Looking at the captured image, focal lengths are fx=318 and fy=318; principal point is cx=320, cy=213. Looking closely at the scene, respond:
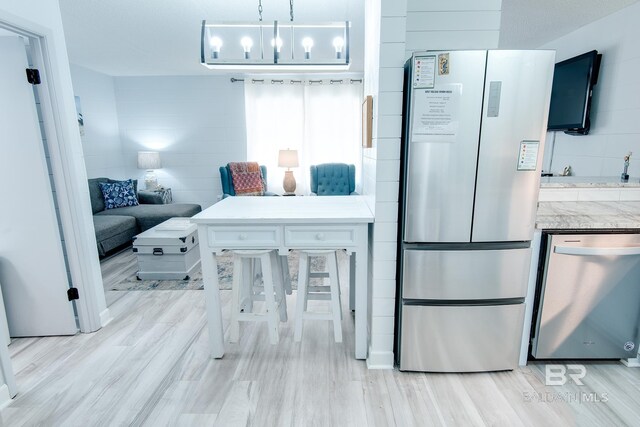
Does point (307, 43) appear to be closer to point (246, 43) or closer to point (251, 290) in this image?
point (246, 43)

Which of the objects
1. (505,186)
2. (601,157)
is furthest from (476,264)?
(601,157)

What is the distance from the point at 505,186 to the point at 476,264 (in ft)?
1.43

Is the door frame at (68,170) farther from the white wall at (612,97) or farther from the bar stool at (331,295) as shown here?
the white wall at (612,97)

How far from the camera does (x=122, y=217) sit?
4.09 m

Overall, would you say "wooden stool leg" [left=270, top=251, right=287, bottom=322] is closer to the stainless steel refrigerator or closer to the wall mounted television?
the stainless steel refrigerator

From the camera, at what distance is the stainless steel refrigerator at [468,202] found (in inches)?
59.8

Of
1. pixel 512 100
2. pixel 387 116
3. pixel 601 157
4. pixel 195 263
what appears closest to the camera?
pixel 512 100

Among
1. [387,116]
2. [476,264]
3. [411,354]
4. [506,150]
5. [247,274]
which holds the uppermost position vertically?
[387,116]

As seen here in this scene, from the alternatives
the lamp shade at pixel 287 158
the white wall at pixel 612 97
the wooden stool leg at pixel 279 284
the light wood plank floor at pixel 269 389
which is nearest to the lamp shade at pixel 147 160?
the lamp shade at pixel 287 158

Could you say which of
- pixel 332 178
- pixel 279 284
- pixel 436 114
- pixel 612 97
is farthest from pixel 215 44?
pixel 612 97

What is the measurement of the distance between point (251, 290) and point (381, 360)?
97 centimetres

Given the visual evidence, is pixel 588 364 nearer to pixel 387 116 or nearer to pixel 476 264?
pixel 476 264

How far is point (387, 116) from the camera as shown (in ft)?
5.42

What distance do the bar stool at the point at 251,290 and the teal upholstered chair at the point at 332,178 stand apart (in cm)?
307
